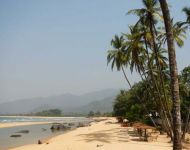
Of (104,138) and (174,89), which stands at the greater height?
(174,89)

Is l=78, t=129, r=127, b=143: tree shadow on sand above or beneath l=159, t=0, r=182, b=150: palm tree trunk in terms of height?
beneath

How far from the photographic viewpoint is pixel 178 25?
101ft

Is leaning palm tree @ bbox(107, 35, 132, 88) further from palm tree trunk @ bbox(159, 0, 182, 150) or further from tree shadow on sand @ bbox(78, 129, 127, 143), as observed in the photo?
palm tree trunk @ bbox(159, 0, 182, 150)

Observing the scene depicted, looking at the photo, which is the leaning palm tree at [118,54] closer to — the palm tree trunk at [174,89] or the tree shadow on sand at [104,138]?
the tree shadow on sand at [104,138]

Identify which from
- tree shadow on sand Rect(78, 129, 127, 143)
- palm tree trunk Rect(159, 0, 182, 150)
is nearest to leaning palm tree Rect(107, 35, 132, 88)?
tree shadow on sand Rect(78, 129, 127, 143)

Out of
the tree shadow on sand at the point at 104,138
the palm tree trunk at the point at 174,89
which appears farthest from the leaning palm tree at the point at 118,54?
the palm tree trunk at the point at 174,89

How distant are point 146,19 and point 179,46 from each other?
16.5 feet

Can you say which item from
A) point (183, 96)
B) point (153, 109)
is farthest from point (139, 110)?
point (183, 96)

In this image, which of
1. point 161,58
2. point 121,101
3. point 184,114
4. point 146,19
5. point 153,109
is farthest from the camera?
point 121,101

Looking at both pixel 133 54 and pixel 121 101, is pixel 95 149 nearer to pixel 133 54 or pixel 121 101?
pixel 133 54

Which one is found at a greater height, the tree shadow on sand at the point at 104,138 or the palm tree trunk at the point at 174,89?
the palm tree trunk at the point at 174,89

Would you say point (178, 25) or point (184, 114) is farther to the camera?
point (184, 114)

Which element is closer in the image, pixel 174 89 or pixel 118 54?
pixel 174 89

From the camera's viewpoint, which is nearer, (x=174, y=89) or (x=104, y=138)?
(x=174, y=89)
